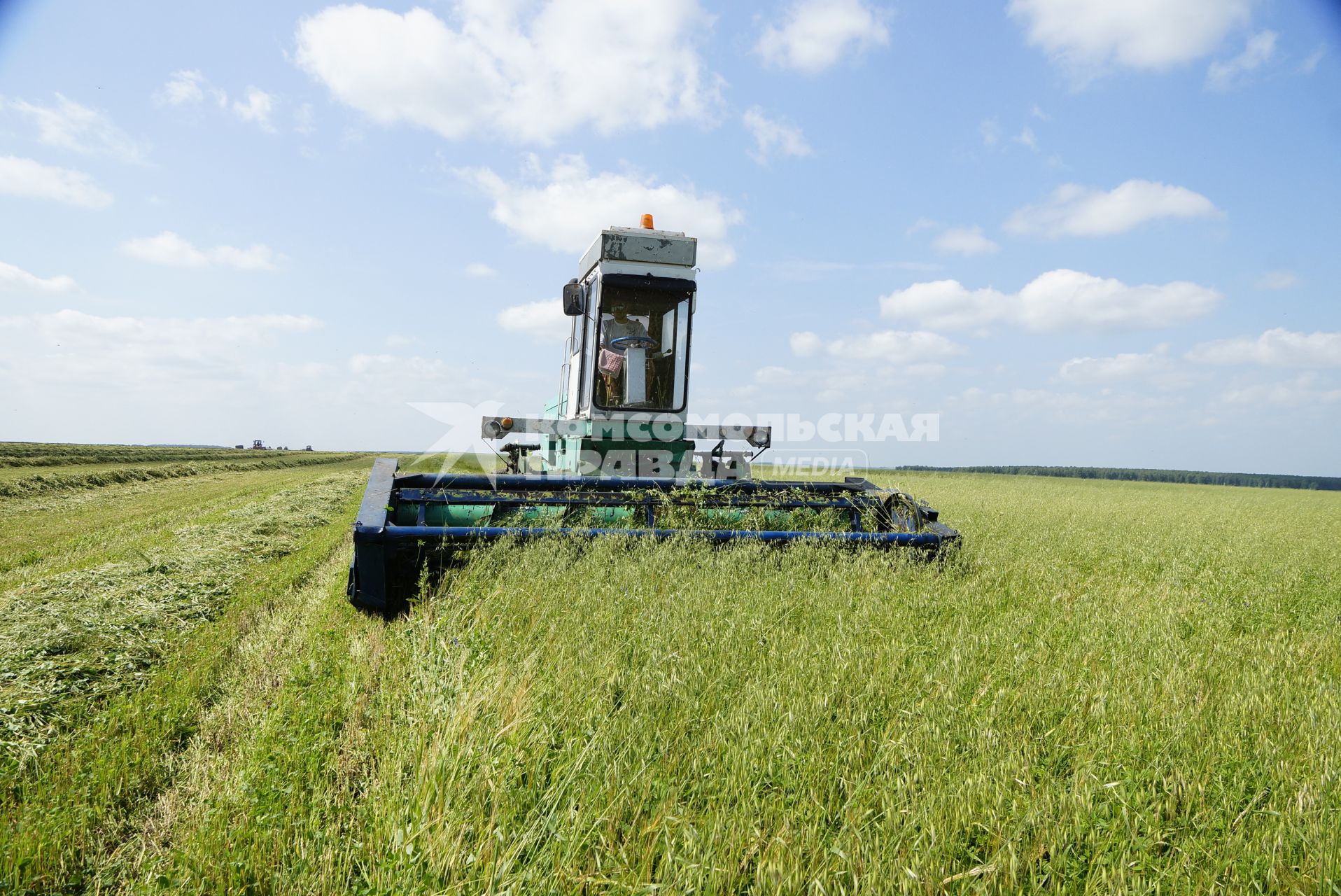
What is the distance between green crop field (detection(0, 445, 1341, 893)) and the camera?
174 centimetres

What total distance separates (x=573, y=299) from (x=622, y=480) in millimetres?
2022

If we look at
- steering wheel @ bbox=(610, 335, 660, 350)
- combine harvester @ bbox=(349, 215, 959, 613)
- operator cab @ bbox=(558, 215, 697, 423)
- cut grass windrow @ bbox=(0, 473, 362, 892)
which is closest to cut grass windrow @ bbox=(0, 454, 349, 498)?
combine harvester @ bbox=(349, 215, 959, 613)

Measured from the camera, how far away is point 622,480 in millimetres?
5812

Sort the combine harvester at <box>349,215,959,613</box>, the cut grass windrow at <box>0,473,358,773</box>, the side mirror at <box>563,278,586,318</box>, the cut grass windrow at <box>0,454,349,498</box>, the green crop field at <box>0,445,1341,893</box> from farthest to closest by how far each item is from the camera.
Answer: the cut grass windrow at <box>0,454,349,498</box> → the side mirror at <box>563,278,586,318</box> → the combine harvester at <box>349,215,959,613</box> → the cut grass windrow at <box>0,473,358,773</box> → the green crop field at <box>0,445,1341,893</box>

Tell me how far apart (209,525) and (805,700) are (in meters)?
8.08

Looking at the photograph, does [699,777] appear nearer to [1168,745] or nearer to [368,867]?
[368,867]

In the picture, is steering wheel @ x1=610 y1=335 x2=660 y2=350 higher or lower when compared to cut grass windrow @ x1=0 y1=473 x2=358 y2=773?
higher

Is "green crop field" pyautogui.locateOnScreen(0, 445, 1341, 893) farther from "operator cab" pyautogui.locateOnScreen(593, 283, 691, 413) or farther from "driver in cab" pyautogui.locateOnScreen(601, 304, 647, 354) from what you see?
"driver in cab" pyautogui.locateOnScreen(601, 304, 647, 354)

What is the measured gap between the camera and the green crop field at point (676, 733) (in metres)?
1.74

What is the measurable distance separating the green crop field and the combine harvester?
364mm

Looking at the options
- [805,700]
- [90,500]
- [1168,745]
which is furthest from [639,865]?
[90,500]

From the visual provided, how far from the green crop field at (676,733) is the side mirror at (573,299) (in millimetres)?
2885

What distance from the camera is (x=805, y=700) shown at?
2.51 meters

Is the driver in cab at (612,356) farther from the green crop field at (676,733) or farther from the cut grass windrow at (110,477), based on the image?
the cut grass windrow at (110,477)
